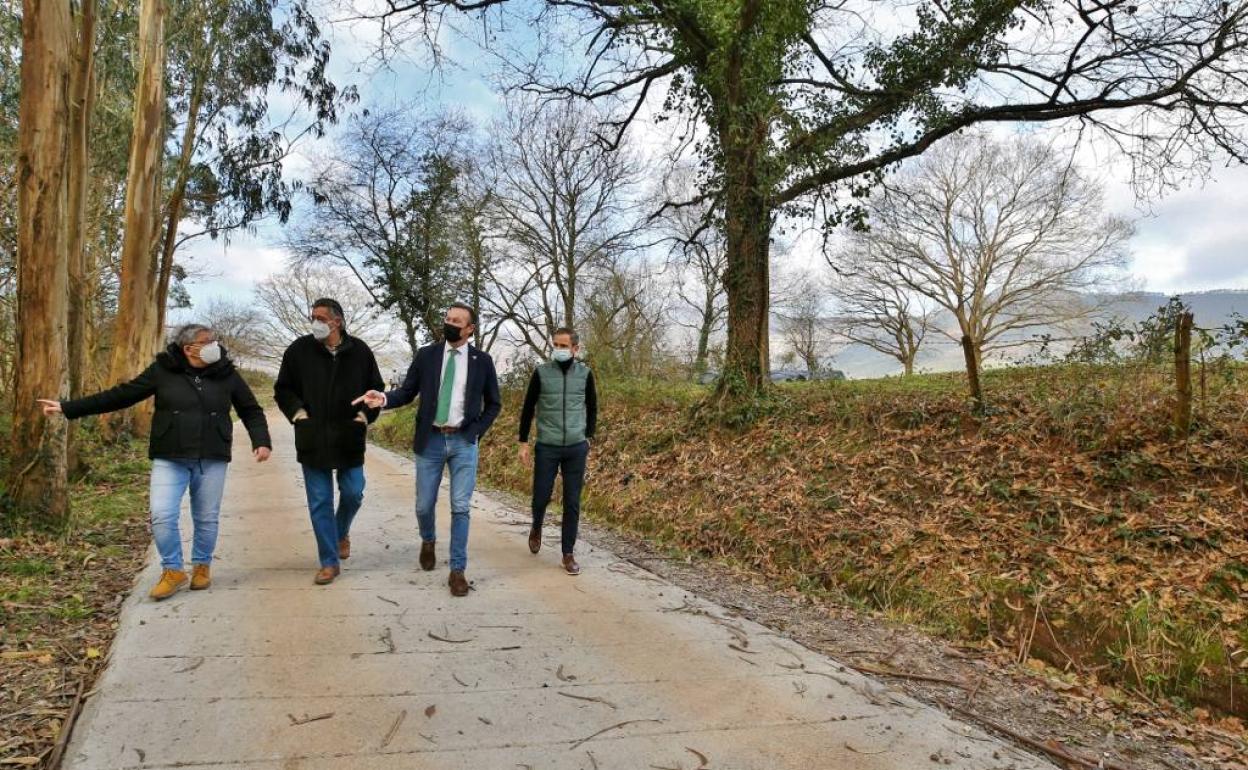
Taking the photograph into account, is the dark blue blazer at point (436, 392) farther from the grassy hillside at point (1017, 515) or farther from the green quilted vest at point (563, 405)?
Result: the grassy hillside at point (1017, 515)

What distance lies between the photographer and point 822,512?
6.70 metres

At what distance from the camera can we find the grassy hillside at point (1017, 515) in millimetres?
4320

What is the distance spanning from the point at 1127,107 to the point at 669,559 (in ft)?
29.3

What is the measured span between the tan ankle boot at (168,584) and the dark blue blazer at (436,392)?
164cm

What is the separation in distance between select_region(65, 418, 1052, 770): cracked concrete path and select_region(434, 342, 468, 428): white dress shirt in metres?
1.19

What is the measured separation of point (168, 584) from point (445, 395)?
204 centimetres

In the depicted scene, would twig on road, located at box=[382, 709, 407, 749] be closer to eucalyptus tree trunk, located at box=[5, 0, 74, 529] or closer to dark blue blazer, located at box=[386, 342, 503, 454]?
dark blue blazer, located at box=[386, 342, 503, 454]

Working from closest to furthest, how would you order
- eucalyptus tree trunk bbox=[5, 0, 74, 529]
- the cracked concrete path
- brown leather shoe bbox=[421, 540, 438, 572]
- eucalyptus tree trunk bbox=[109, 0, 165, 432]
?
the cracked concrete path < brown leather shoe bbox=[421, 540, 438, 572] < eucalyptus tree trunk bbox=[5, 0, 74, 529] < eucalyptus tree trunk bbox=[109, 0, 165, 432]

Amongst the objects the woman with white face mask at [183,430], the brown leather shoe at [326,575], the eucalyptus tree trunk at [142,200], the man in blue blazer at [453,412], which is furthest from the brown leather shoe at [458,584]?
the eucalyptus tree trunk at [142,200]

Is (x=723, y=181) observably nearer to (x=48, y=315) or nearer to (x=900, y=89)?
(x=900, y=89)

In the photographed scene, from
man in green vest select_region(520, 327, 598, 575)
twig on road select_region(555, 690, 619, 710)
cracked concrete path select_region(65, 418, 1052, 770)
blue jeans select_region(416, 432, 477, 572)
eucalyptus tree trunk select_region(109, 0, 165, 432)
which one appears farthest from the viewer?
eucalyptus tree trunk select_region(109, 0, 165, 432)

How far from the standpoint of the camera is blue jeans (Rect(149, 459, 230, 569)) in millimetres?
4375

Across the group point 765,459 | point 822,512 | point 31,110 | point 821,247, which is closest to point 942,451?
point 822,512

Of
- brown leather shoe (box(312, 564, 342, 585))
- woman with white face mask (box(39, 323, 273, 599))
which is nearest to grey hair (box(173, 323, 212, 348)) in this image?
woman with white face mask (box(39, 323, 273, 599))
